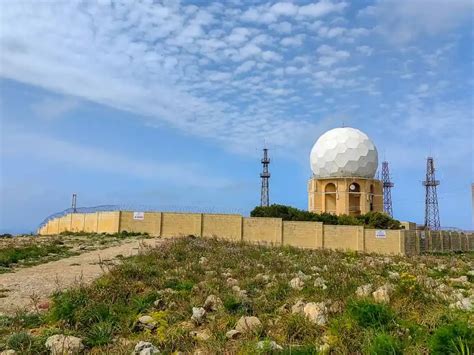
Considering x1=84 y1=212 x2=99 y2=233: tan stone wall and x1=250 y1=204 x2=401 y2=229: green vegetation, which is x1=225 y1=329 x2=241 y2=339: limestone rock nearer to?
x1=84 y1=212 x2=99 y2=233: tan stone wall

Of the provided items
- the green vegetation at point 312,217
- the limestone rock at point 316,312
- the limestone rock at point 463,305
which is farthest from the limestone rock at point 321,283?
the green vegetation at point 312,217

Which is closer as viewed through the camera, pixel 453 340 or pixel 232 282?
pixel 453 340

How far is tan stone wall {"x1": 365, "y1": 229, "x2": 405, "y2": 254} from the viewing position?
2920 centimetres

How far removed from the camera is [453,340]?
13.9ft

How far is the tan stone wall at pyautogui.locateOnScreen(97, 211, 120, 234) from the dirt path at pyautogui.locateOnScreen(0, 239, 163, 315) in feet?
45.4

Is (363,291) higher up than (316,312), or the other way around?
(363,291)

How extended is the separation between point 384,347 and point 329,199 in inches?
1677

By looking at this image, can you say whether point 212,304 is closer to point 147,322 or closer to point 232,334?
point 147,322

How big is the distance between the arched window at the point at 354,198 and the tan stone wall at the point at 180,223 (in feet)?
66.3

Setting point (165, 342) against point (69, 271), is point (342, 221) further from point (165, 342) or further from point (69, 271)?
point (165, 342)

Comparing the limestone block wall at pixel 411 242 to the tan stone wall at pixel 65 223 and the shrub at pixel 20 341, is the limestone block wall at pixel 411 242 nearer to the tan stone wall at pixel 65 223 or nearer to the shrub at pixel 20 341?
the tan stone wall at pixel 65 223

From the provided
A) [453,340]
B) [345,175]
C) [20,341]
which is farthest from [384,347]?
[345,175]

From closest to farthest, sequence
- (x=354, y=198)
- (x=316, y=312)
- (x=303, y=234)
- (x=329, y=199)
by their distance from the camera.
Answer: (x=316, y=312) < (x=303, y=234) < (x=354, y=198) < (x=329, y=199)

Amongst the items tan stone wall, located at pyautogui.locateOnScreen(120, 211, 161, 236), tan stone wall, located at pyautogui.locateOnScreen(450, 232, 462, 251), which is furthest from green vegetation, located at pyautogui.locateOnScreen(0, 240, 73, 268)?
tan stone wall, located at pyautogui.locateOnScreen(450, 232, 462, 251)
